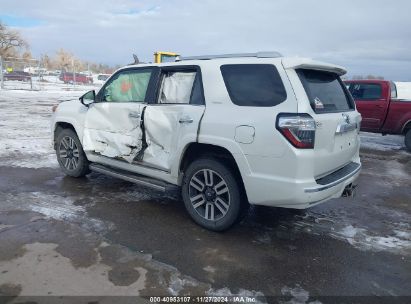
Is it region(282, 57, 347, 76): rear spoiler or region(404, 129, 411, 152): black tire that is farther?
region(404, 129, 411, 152): black tire

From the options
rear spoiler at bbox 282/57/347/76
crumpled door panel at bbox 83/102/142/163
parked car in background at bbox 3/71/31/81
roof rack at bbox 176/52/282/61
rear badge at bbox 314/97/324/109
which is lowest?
crumpled door panel at bbox 83/102/142/163

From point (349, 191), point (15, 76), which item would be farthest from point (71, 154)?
point (15, 76)

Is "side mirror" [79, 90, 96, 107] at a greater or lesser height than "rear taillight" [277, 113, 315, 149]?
greater

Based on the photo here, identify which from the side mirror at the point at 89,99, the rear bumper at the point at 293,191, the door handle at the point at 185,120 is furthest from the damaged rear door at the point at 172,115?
the side mirror at the point at 89,99

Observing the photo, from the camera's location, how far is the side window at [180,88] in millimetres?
4156

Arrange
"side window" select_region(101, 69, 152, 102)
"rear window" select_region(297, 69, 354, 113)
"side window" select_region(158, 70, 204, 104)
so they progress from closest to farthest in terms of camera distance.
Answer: "rear window" select_region(297, 69, 354, 113) < "side window" select_region(158, 70, 204, 104) < "side window" select_region(101, 69, 152, 102)

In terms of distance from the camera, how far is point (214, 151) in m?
4.04

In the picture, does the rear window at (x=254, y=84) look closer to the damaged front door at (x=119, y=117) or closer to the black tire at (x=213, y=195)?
the black tire at (x=213, y=195)

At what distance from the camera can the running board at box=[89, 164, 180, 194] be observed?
4410 millimetres

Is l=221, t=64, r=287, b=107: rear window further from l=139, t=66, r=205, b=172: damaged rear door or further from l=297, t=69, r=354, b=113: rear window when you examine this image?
l=139, t=66, r=205, b=172: damaged rear door

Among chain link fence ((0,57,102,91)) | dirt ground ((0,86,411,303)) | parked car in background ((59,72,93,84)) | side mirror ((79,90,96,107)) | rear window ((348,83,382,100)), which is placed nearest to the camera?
dirt ground ((0,86,411,303))

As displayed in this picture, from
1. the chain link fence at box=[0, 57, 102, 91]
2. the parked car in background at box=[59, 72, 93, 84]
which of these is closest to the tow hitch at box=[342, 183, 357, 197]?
the chain link fence at box=[0, 57, 102, 91]

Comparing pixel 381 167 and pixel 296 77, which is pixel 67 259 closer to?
pixel 296 77

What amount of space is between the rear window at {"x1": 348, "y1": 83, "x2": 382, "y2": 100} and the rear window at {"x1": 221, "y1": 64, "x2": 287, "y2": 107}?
7.70 m
